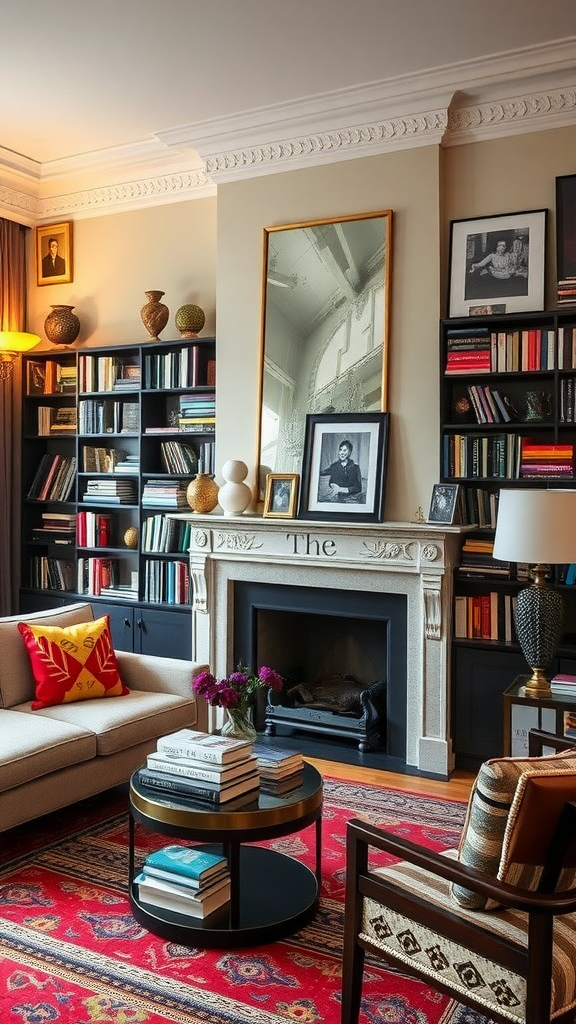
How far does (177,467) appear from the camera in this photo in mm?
5340

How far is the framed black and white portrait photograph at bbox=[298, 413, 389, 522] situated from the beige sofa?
1144 mm

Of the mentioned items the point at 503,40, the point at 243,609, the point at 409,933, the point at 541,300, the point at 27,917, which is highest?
the point at 503,40

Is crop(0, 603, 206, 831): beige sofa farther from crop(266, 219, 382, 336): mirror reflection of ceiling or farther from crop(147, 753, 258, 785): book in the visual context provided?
crop(266, 219, 382, 336): mirror reflection of ceiling

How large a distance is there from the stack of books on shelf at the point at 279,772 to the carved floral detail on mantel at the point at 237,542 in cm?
198

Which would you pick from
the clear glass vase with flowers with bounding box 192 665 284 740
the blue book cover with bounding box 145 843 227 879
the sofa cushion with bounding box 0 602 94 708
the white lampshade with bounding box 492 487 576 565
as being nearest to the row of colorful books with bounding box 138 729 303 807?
the clear glass vase with flowers with bounding box 192 665 284 740

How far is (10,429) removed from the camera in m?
5.88

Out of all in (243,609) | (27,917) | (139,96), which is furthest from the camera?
(243,609)

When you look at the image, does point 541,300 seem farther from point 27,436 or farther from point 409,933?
point 27,436

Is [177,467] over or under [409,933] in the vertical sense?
over

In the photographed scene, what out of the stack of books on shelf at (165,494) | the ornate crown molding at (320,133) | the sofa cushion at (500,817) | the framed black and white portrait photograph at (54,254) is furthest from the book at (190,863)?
the framed black and white portrait photograph at (54,254)

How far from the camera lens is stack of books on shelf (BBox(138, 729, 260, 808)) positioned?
2.63 metres

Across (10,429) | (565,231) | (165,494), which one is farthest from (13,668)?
(565,231)

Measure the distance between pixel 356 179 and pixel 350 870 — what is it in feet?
11.9

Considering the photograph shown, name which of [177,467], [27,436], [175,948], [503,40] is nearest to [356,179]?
[503,40]
